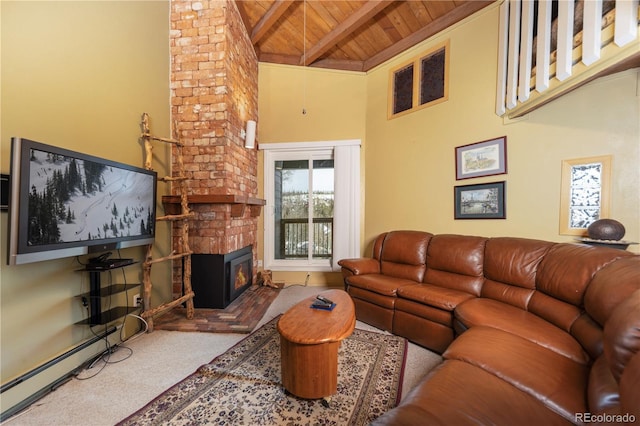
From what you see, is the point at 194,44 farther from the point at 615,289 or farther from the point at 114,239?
the point at 615,289

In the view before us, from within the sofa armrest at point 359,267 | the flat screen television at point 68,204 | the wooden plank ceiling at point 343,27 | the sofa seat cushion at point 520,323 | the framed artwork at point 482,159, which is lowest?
the sofa seat cushion at point 520,323

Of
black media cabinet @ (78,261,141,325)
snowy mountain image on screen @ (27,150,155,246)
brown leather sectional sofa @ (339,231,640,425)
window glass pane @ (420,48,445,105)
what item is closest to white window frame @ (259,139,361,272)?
brown leather sectional sofa @ (339,231,640,425)

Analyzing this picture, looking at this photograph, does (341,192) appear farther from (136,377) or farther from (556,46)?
(136,377)

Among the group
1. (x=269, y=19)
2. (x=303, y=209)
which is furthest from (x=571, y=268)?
(x=269, y=19)

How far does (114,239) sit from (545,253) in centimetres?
355

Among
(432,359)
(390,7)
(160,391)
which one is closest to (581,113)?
(390,7)

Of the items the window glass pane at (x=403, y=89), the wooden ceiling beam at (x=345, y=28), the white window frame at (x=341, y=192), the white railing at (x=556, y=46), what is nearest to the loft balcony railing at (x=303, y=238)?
the white window frame at (x=341, y=192)

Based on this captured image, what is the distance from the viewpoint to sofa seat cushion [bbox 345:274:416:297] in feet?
7.79

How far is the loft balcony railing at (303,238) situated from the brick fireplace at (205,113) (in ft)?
4.25

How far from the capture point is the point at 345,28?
2.95 metres

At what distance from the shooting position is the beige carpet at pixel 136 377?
1347mm

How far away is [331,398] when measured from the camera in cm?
148

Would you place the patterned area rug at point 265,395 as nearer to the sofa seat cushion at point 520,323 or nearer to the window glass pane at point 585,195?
the sofa seat cushion at point 520,323

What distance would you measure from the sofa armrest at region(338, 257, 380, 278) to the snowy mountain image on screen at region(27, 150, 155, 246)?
2136 mm
